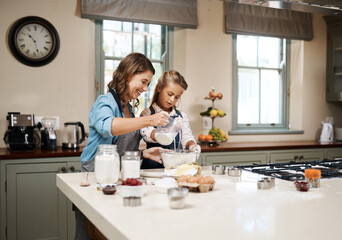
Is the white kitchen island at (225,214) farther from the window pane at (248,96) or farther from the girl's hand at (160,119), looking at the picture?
the window pane at (248,96)

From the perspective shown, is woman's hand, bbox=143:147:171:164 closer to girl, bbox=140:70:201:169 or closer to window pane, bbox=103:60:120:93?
girl, bbox=140:70:201:169

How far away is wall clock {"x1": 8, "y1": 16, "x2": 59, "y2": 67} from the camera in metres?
3.57

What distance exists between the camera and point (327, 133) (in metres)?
4.93

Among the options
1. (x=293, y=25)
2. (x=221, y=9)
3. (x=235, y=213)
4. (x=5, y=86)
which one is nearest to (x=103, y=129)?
(x=235, y=213)

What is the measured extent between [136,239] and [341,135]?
4.57 m

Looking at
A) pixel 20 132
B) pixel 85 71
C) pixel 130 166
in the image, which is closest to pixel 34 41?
pixel 85 71

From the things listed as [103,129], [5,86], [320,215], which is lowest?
[320,215]

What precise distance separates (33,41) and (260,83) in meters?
2.72

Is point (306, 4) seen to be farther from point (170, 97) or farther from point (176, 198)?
point (176, 198)

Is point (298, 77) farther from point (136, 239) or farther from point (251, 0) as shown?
point (136, 239)

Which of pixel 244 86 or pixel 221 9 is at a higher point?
pixel 221 9

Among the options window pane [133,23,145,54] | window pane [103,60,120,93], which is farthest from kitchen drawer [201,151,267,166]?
window pane [133,23,145,54]

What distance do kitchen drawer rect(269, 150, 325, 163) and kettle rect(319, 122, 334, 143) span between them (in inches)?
20.9

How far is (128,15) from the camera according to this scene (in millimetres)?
3914
